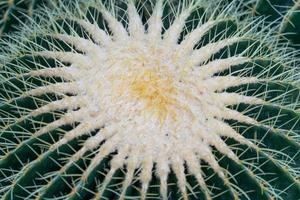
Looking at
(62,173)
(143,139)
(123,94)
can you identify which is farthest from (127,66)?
(62,173)

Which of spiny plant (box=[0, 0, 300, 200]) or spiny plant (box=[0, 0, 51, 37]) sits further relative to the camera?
spiny plant (box=[0, 0, 51, 37])

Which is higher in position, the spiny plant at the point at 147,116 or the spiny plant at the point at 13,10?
the spiny plant at the point at 13,10

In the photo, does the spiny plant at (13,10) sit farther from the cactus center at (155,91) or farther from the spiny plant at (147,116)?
Answer: the cactus center at (155,91)

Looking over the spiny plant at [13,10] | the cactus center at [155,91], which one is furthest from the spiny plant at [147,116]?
the spiny plant at [13,10]

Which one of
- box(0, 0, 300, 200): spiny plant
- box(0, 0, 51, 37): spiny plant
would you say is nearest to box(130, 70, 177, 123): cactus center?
box(0, 0, 300, 200): spiny plant

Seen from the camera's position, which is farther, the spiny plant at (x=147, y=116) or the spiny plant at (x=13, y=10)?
the spiny plant at (x=13, y=10)

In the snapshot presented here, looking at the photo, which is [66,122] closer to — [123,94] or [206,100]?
[123,94]

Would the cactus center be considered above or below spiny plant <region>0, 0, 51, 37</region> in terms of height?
below

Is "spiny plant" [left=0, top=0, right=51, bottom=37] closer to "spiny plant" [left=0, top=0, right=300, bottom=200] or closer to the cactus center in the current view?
"spiny plant" [left=0, top=0, right=300, bottom=200]

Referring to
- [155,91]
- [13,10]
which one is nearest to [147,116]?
[155,91]
